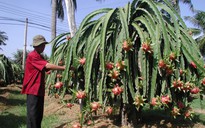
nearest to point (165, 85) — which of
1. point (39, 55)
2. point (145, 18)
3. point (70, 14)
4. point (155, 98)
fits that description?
point (155, 98)

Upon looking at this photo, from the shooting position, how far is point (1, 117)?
750cm

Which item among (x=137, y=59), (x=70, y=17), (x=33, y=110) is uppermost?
(x=70, y=17)

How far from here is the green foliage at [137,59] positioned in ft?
13.7

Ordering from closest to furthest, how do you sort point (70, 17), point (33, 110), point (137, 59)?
1. point (137, 59)
2. point (33, 110)
3. point (70, 17)

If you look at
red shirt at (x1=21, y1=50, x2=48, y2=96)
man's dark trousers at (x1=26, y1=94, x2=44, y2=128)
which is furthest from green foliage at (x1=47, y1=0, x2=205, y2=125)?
man's dark trousers at (x1=26, y1=94, x2=44, y2=128)

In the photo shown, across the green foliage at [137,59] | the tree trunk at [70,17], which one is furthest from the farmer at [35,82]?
the tree trunk at [70,17]

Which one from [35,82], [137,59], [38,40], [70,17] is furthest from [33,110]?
[70,17]

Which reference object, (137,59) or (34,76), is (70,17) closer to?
(34,76)

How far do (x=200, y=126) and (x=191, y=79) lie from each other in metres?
1.13

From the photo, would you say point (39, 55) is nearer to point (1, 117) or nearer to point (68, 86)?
point (68, 86)

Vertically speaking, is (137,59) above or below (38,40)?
below

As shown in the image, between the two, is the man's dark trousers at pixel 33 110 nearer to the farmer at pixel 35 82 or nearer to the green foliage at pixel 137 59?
the farmer at pixel 35 82

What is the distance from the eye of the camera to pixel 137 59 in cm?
447

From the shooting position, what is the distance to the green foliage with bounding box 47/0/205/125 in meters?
4.18
